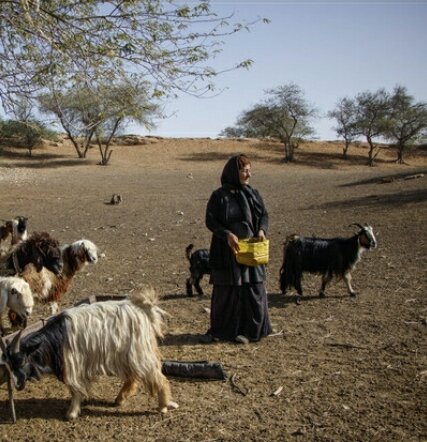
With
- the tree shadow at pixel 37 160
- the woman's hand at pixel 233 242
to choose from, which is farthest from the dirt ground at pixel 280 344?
the tree shadow at pixel 37 160

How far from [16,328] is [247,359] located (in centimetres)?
281

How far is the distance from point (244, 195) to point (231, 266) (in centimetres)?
84

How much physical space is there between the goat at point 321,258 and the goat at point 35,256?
11.1 ft

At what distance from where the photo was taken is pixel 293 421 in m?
4.16

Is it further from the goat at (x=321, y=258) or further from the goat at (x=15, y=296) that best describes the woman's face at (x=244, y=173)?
the goat at (x=15, y=296)

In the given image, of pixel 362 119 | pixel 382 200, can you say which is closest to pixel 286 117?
pixel 362 119

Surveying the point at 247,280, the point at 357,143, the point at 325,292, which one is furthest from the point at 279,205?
the point at 357,143

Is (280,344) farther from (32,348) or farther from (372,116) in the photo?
(372,116)

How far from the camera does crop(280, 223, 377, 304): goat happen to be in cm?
777

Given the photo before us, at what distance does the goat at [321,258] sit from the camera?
25.5 ft

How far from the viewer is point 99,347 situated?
4125 mm

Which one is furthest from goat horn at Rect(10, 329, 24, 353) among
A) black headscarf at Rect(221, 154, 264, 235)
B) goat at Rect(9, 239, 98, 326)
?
black headscarf at Rect(221, 154, 264, 235)

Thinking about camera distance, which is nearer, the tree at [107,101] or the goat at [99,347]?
the goat at [99,347]

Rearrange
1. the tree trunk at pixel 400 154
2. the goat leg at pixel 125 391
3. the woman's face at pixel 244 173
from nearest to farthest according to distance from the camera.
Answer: the goat leg at pixel 125 391
the woman's face at pixel 244 173
the tree trunk at pixel 400 154
